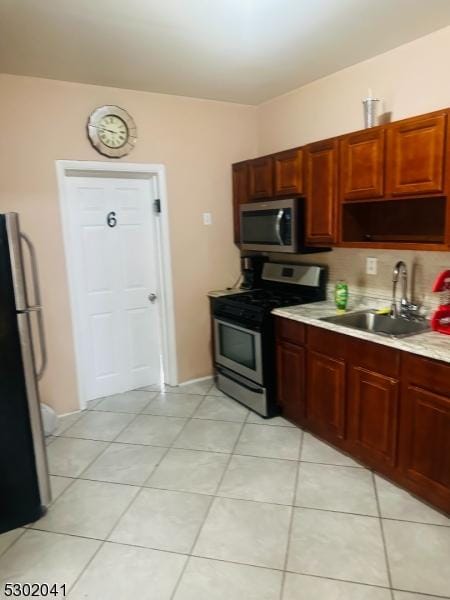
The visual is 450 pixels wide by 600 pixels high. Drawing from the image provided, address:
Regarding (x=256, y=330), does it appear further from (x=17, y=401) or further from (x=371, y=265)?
(x=17, y=401)

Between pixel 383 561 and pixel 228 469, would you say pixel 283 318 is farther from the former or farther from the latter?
pixel 383 561

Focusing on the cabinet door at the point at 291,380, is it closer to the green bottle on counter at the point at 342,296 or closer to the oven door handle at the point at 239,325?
the oven door handle at the point at 239,325

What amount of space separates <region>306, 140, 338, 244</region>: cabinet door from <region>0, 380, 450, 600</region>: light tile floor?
1.47 m

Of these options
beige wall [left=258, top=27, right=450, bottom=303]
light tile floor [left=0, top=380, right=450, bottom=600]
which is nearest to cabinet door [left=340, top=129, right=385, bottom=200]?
beige wall [left=258, top=27, right=450, bottom=303]

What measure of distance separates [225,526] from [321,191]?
7.15ft

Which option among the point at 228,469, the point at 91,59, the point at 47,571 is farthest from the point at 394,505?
the point at 91,59

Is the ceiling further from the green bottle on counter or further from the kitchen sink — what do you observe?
the kitchen sink

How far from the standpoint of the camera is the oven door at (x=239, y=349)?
10.6ft

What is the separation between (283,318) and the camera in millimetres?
3037

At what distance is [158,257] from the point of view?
12.3ft

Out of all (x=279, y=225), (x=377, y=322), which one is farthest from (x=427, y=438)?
(x=279, y=225)

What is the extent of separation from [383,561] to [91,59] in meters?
3.26

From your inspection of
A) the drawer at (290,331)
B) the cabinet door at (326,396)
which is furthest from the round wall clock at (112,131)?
the cabinet door at (326,396)

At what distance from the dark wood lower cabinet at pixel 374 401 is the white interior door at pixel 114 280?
1386 mm
